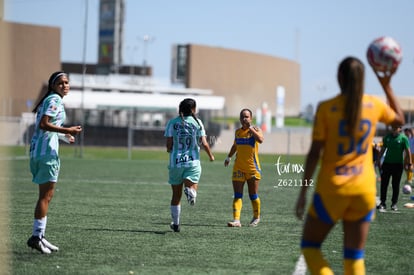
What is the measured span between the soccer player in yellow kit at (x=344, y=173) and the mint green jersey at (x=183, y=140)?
5.65m

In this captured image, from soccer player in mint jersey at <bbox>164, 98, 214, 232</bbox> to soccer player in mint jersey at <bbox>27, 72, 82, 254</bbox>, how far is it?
2692mm

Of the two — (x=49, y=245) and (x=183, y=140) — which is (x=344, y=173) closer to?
(x=49, y=245)

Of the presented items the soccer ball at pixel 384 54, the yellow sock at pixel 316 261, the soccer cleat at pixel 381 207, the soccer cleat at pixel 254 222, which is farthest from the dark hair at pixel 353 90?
the soccer cleat at pixel 381 207

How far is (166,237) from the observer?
10969 mm

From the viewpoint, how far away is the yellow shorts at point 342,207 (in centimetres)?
595

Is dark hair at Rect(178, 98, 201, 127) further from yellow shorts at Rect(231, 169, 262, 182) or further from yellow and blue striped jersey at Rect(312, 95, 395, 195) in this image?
yellow and blue striped jersey at Rect(312, 95, 395, 195)

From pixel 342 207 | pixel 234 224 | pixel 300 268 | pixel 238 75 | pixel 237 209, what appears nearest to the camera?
pixel 342 207

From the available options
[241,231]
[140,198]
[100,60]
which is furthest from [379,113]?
[100,60]

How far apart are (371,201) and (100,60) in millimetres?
84626

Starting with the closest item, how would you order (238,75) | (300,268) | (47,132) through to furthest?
Answer: (300,268) < (47,132) < (238,75)

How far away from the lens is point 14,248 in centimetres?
948

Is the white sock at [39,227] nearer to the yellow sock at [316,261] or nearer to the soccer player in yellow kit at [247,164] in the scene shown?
the yellow sock at [316,261]

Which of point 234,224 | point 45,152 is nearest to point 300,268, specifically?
point 45,152

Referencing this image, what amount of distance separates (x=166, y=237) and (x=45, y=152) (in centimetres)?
251
